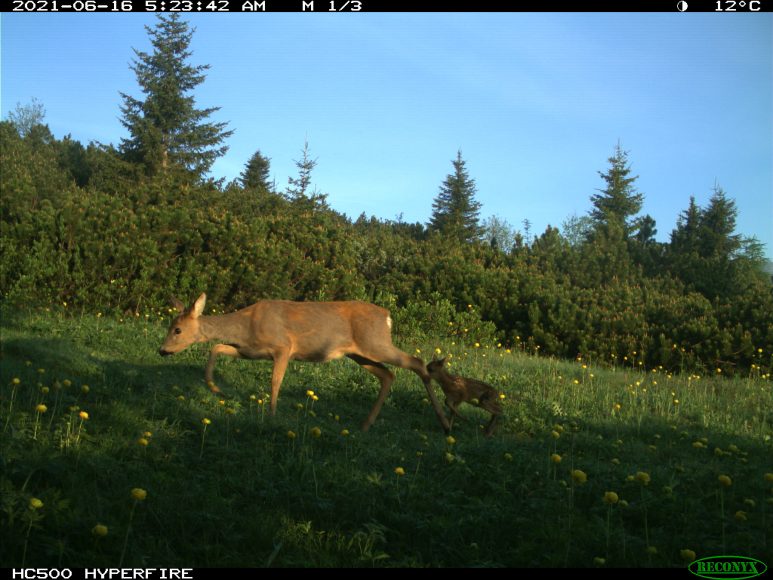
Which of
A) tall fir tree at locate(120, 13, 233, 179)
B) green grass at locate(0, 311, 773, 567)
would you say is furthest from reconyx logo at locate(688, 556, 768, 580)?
tall fir tree at locate(120, 13, 233, 179)

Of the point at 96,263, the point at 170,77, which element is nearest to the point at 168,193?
the point at 96,263

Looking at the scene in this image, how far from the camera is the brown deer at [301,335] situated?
759cm

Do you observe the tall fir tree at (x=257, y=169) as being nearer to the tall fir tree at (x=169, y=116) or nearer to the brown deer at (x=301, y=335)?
the tall fir tree at (x=169, y=116)

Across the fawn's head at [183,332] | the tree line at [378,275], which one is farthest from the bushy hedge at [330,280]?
the fawn's head at [183,332]

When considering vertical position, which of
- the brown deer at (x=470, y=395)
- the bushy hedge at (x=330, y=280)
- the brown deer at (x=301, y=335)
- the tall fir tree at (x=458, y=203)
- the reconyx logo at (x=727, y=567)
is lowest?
the reconyx logo at (x=727, y=567)

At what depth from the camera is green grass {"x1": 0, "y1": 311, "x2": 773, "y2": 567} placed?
3574 mm

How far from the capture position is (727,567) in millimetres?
3434

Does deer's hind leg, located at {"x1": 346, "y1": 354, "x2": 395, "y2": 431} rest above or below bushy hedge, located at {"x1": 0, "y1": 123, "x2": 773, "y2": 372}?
below

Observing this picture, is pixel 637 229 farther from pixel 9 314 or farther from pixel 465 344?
pixel 9 314

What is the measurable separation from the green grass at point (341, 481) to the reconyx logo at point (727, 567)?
0.35ft

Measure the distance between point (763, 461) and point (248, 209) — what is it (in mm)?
17047

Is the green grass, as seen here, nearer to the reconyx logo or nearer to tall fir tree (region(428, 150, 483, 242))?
the reconyx logo

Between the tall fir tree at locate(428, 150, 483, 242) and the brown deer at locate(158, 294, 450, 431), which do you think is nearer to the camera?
the brown deer at locate(158, 294, 450, 431)

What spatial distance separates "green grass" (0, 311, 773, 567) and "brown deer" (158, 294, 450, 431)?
1.65 ft
